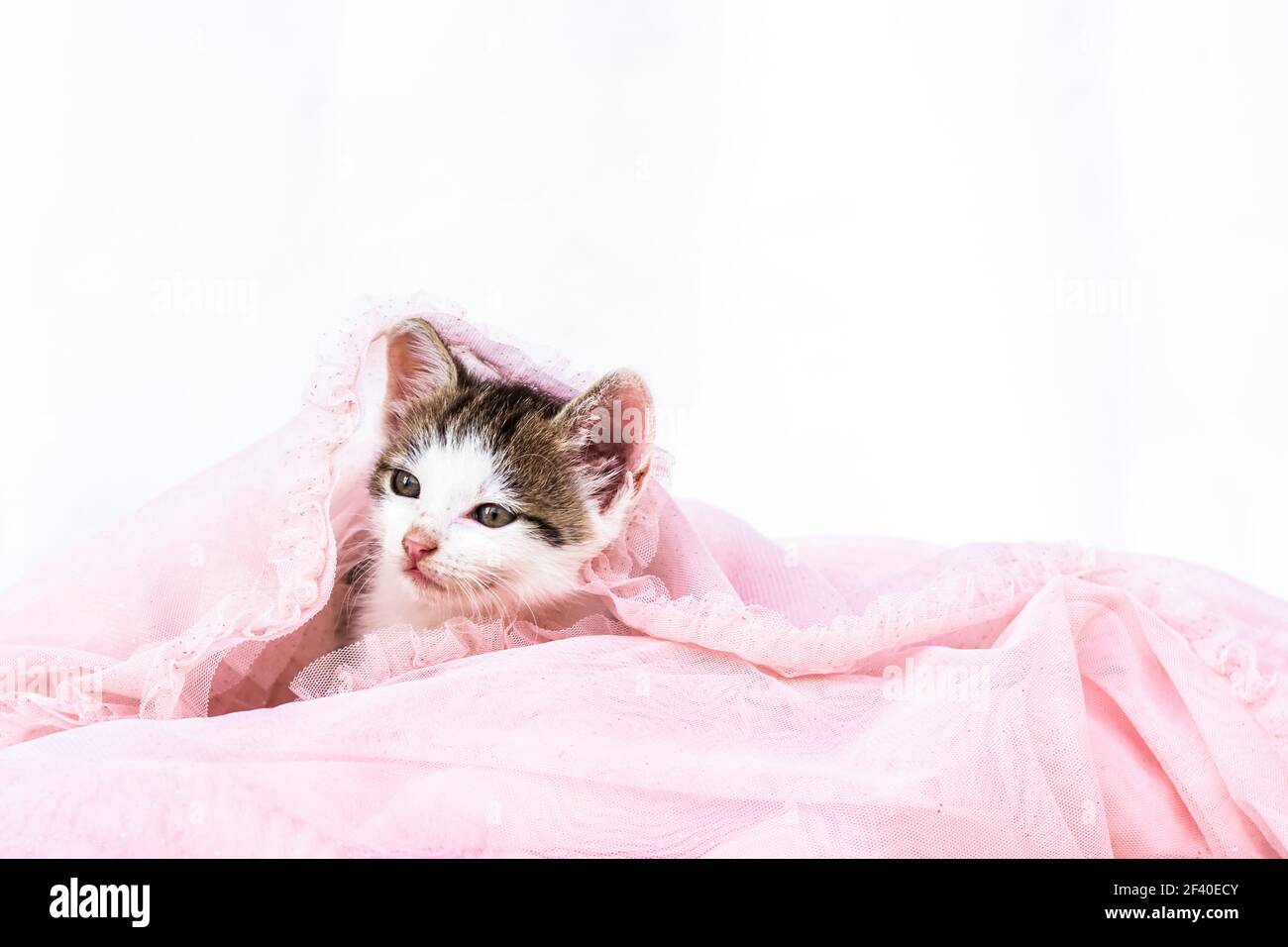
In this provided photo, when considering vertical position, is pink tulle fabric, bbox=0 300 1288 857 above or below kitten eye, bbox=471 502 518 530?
below

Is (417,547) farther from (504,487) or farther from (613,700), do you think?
(613,700)

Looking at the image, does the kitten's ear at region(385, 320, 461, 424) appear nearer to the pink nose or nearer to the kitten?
the kitten

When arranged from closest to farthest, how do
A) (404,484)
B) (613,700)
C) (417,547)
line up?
(613,700) → (417,547) → (404,484)

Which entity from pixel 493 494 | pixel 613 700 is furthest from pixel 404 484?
pixel 613 700

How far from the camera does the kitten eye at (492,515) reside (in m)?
1.45

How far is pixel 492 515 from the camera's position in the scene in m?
1.45

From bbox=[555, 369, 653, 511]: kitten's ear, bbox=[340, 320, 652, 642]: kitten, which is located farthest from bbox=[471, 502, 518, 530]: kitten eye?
bbox=[555, 369, 653, 511]: kitten's ear

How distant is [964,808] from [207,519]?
95 centimetres

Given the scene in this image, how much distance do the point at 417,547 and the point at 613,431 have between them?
0.26 metres

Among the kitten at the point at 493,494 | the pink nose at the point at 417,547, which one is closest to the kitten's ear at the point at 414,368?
the kitten at the point at 493,494

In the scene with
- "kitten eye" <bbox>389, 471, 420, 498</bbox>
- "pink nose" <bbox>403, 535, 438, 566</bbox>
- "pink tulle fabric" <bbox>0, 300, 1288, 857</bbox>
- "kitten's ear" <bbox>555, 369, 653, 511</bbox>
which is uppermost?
"kitten's ear" <bbox>555, 369, 653, 511</bbox>

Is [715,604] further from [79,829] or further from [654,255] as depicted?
[654,255]

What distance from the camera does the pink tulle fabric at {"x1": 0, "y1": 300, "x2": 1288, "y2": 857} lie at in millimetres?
1140

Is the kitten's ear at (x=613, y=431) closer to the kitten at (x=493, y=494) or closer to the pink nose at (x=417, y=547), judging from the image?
the kitten at (x=493, y=494)
